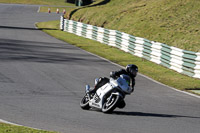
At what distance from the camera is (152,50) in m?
24.3

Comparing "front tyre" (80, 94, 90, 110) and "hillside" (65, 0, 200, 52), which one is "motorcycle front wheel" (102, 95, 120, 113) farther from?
"hillside" (65, 0, 200, 52)

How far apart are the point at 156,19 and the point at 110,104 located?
90.2 feet

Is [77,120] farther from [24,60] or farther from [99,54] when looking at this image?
[99,54]

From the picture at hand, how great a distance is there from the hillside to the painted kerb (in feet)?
11.0

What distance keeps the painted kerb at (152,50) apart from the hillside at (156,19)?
11.0 ft

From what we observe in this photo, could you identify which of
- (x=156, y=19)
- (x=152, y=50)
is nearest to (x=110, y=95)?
(x=152, y=50)

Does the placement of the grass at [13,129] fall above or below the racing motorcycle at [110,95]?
above

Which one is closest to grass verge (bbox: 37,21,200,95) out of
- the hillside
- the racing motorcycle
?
the hillside

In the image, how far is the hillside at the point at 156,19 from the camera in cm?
3158

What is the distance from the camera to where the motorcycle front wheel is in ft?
34.8

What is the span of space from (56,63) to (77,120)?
11.3 meters

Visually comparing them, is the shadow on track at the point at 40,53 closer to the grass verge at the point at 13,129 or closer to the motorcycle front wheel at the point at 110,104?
the motorcycle front wheel at the point at 110,104

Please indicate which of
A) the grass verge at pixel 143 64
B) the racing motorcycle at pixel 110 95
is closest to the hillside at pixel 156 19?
the grass verge at pixel 143 64

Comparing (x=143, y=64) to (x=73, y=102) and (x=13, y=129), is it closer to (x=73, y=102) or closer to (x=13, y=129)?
(x=73, y=102)
